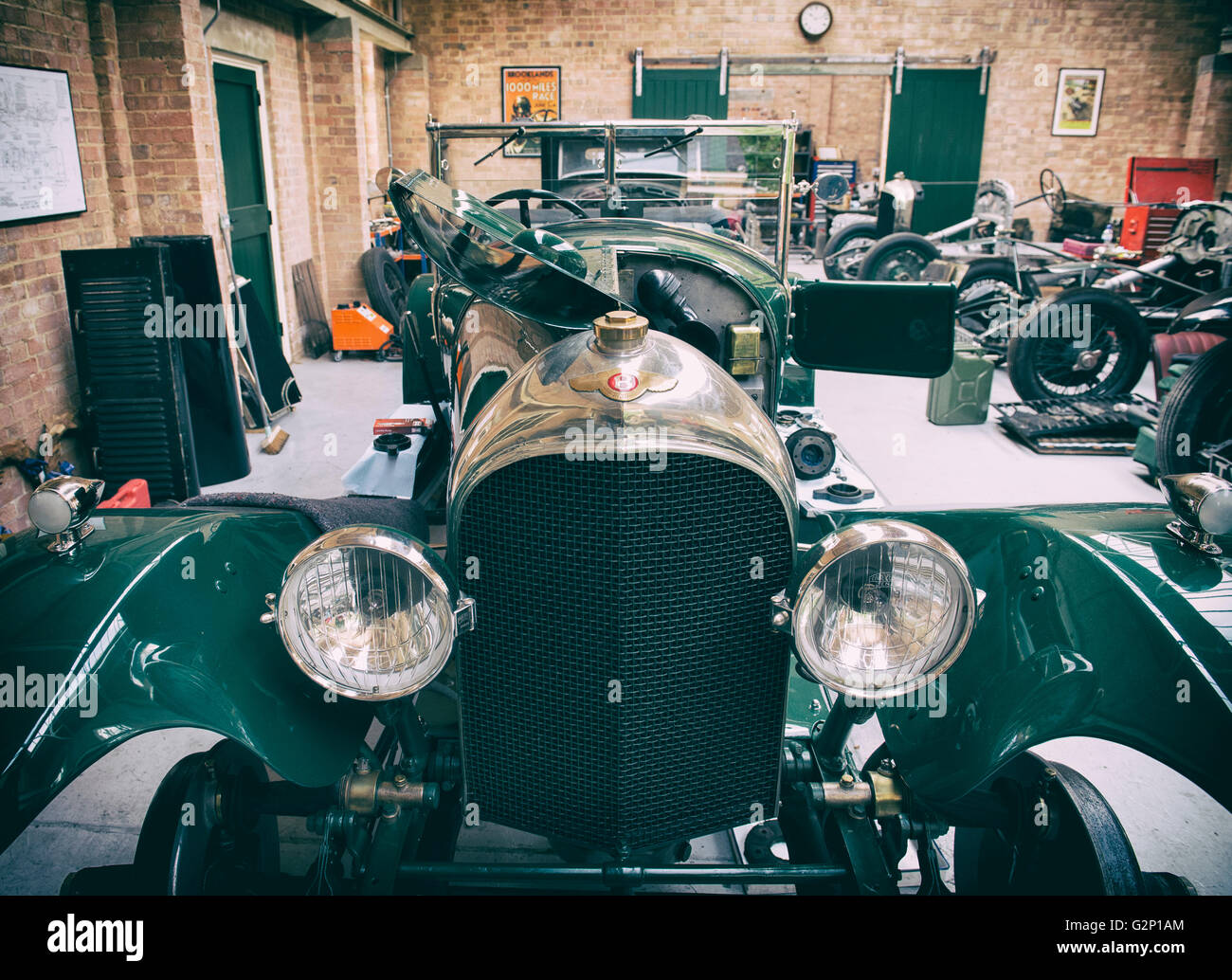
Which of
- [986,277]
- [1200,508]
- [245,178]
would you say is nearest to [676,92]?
[986,277]

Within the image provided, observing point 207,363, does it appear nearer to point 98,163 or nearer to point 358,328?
point 98,163

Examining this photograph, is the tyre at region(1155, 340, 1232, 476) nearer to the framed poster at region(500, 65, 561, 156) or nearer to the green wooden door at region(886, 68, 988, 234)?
the green wooden door at region(886, 68, 988, 234)

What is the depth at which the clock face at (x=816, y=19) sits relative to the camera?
458 inches

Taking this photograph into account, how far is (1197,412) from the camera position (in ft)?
14.5

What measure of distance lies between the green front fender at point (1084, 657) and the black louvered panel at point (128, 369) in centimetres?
389

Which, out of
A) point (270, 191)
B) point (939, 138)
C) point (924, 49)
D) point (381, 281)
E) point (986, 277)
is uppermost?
point (924, 49)

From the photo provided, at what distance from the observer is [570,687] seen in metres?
1.54

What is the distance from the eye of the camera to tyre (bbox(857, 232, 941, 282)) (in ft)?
27.1

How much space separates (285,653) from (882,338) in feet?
5.59

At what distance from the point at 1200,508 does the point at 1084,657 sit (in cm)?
38

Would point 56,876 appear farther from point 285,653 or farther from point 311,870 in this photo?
point 285,653

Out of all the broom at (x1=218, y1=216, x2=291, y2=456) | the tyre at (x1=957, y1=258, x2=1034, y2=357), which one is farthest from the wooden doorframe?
the tyre at (x1=957, y1=258, x2=1034, y2=357)

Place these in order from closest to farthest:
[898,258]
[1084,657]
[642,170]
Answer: [1084,657] → [642,170] → [898,258]
